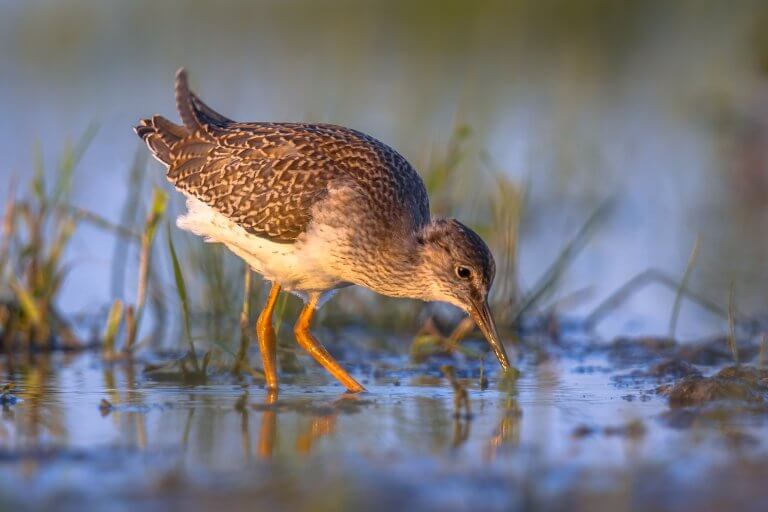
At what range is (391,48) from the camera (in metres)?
18.5

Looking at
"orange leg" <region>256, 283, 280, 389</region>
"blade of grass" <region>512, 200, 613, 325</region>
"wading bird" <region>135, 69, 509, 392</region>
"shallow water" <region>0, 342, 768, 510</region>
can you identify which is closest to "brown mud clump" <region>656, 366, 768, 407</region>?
"shallow water" <region>0, 342, 768, 510</region>

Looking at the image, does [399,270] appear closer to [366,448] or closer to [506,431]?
[506,431]

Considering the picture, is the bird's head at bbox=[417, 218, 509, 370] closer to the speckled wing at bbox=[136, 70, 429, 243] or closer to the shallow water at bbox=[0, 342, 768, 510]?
the speckled wing at bbox=[136, 70, 429, 243]

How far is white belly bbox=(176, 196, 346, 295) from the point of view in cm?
769

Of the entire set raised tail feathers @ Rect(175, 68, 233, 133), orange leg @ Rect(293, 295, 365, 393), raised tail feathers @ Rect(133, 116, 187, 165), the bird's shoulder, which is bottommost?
orange leg @ Rect(293, 295, 365, 393)

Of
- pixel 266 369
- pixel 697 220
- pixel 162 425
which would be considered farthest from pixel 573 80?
pixel 162 425

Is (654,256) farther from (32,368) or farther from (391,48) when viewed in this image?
(391,48)

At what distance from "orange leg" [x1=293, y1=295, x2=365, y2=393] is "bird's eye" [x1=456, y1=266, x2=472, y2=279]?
91cm

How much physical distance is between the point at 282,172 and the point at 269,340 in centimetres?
107

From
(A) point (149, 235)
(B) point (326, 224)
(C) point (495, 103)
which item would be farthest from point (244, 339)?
(C) point (495, 103)

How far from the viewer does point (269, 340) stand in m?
8.00

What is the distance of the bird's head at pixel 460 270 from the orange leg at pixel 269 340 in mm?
1026

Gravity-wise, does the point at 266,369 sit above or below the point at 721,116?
below

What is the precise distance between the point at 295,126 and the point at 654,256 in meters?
4.51
